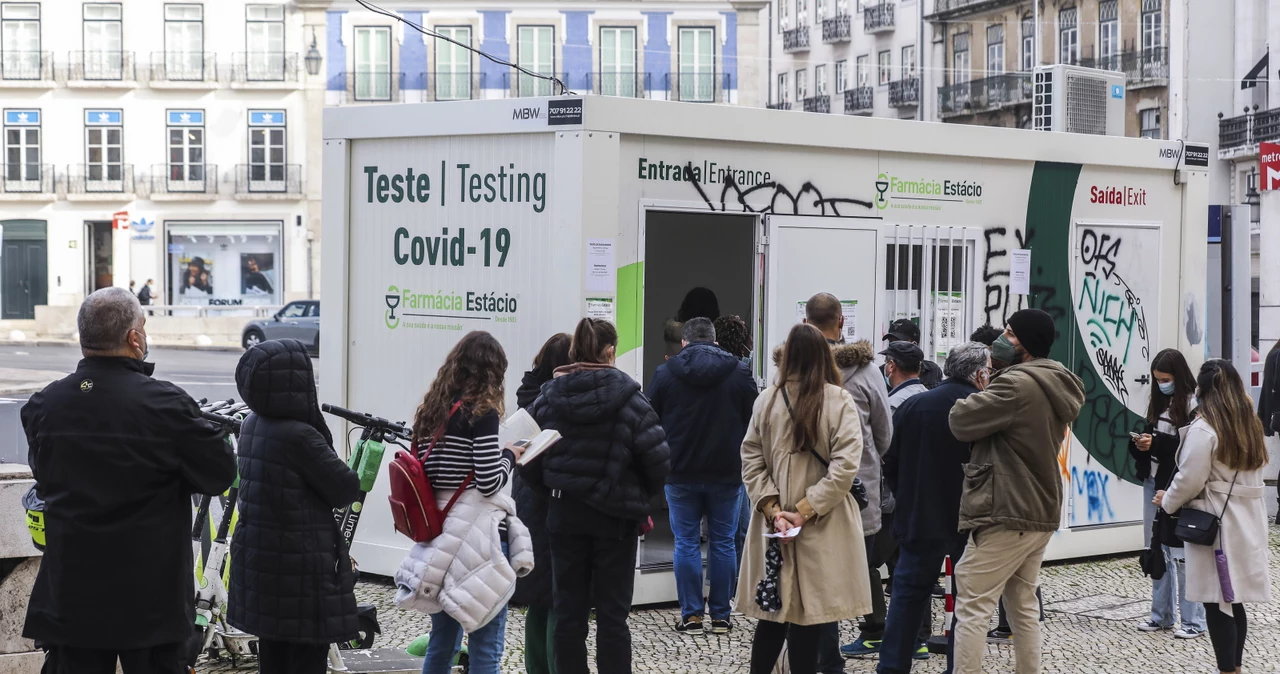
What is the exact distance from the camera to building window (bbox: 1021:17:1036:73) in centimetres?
5406

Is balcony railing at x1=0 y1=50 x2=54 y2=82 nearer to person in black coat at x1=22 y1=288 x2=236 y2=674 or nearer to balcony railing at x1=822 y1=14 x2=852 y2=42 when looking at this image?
balcony railing at x1=822 y1=14 x2=852 y2=42

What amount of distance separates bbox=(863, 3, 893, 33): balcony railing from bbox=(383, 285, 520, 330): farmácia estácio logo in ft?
177

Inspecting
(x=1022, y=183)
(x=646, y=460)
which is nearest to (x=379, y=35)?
(x=1022, y=183)

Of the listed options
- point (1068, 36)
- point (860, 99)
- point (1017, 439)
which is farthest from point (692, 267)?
point (860, 99)

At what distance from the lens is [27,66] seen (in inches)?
1949

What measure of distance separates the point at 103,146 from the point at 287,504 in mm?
47485

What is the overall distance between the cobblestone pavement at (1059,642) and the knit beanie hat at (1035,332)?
177cm

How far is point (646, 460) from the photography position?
239 inches

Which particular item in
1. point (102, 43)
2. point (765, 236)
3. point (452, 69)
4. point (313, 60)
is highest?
point (102, 43)

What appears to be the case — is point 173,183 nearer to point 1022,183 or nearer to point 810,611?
point 1022,183

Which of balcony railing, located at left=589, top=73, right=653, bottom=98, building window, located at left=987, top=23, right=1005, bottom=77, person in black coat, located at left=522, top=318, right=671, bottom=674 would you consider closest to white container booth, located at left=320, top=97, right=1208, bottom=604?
person in black coat, located at left=522, top=318, right=671, bottom=674

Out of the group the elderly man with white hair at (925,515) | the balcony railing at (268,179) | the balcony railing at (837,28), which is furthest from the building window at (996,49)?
the elderly man with white hair at (925,515)

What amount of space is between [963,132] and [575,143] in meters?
2.83

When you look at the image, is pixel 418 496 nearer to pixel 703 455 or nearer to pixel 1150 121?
pixel 703 455
